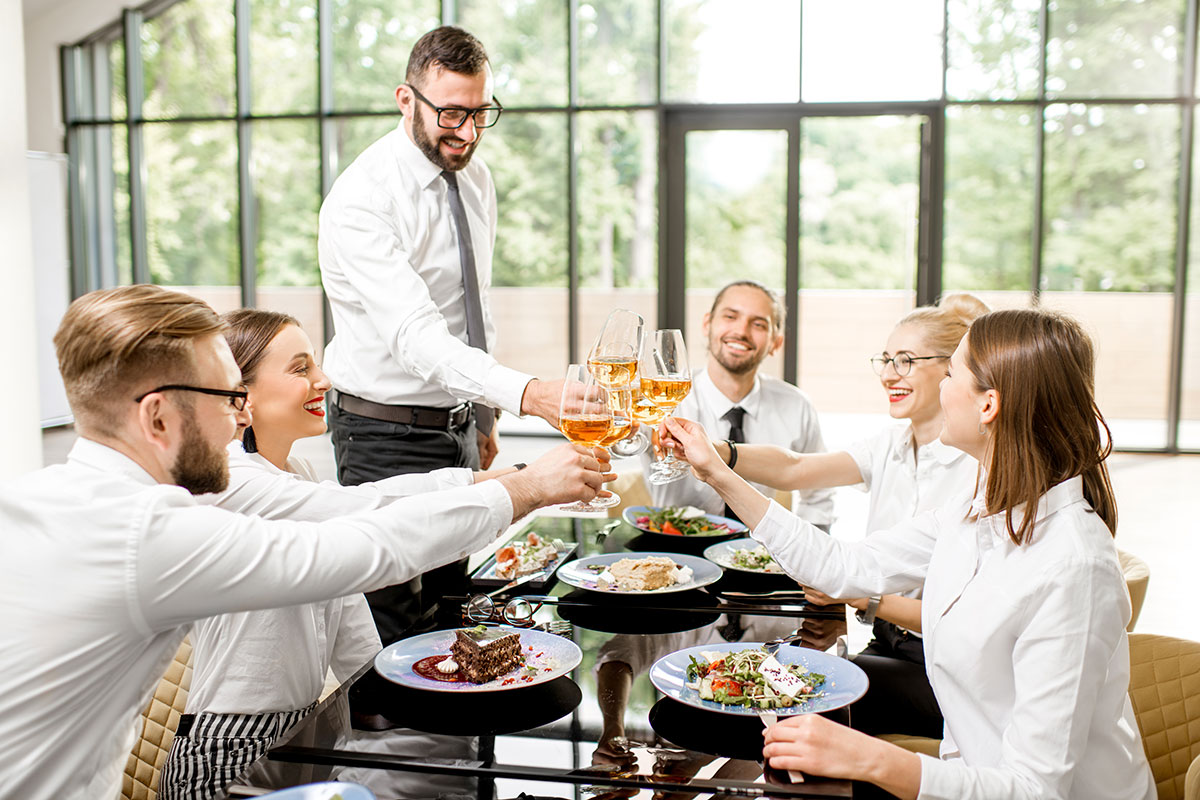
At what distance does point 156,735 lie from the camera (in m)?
2.03

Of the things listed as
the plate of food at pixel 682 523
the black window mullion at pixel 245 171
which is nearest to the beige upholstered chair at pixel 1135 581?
the plate of food at pixel 682 523

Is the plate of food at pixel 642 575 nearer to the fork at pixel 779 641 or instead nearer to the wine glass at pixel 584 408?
the fork at pixel 779 641

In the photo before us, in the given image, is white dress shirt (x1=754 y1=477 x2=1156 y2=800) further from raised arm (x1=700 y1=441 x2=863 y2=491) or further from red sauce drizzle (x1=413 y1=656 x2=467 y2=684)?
raised arm (x1=700 y1=441 x2=863 y2=491)

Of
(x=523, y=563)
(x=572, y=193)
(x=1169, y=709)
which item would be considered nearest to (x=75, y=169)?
(x=572, y=193)

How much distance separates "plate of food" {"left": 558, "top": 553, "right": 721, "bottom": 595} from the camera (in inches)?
88.1

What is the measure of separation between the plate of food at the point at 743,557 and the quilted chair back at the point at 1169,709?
0.78 metres

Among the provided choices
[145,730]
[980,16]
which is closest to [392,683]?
[145,730]

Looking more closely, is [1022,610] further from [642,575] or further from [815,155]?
[815,155]

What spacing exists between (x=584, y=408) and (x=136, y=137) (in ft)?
30.8

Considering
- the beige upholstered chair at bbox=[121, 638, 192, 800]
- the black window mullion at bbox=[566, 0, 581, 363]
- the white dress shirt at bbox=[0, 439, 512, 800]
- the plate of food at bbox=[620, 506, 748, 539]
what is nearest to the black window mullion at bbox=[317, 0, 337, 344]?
the black window mullion at bbox=[566, 0, 581, 363]

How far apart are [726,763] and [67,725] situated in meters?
0.87

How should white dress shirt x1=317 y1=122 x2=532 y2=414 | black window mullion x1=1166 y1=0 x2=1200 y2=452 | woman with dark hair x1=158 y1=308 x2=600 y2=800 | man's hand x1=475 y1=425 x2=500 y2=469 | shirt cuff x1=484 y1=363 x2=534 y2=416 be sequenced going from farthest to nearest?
black window mullion x1=1166 y1=0 x2=1200 y2=452 < man's hand x1=475 y1=425 x2=500 y2=469 < white dress shirt x1=317 y1=122 x2=532 y2=414 < shirt cuff x1=484 y1=363 x2=534 y2=416 < woman with dark hair x1=158 y1=308 x2=600 y2=800

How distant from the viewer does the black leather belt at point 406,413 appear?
3008 mm

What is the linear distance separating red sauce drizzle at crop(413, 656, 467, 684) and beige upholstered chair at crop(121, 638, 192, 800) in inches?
23.4
